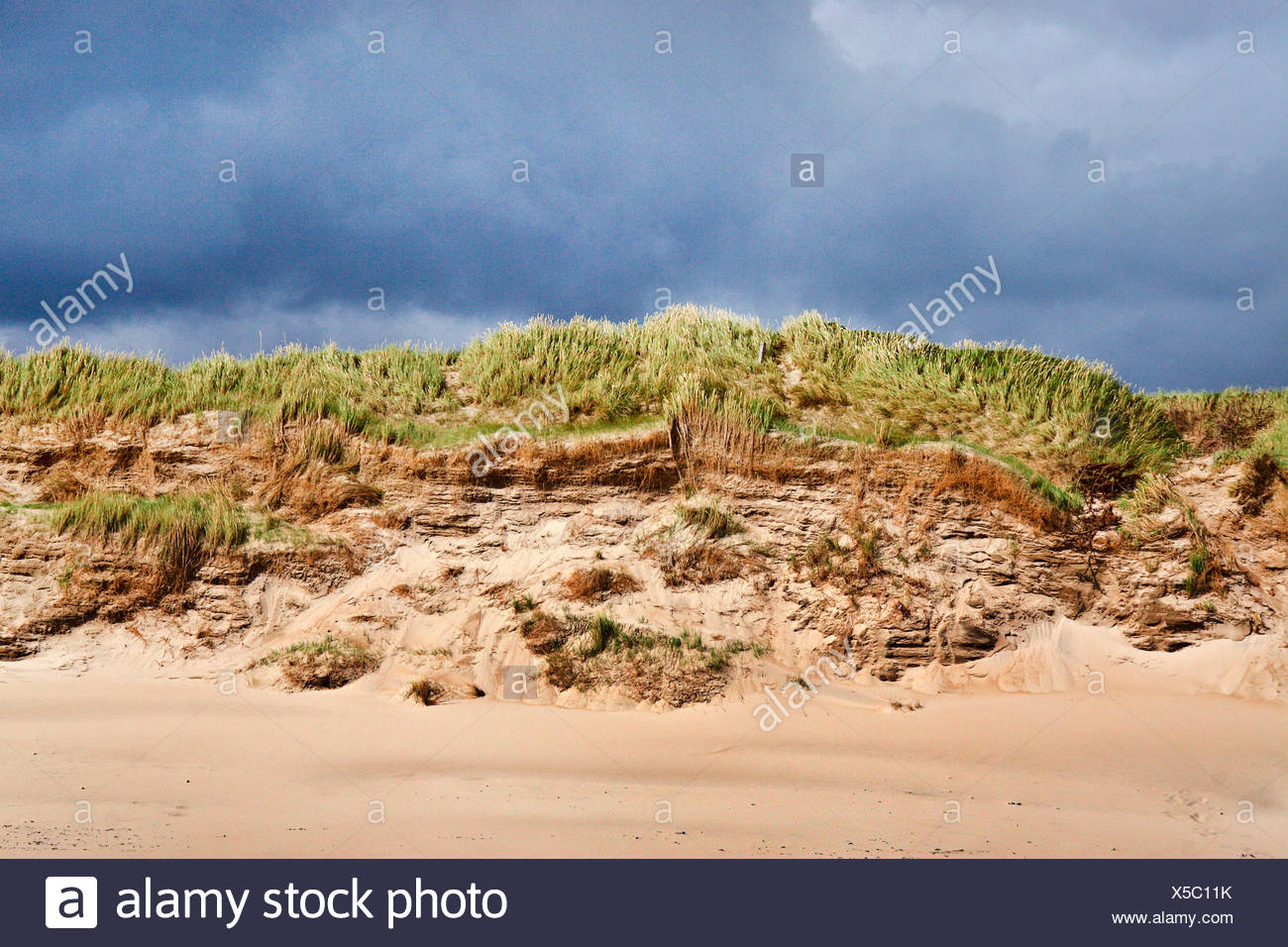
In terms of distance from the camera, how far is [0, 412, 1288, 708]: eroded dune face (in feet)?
30.7

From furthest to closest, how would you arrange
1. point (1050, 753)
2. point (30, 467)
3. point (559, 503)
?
point (30, 467) → point (559, 503) → point (1050, 753)

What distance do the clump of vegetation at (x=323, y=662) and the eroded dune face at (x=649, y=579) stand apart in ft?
0.08

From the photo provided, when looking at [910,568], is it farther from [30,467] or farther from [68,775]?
[30,467]

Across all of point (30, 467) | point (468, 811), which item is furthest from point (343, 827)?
point (30, 467)

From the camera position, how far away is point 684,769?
24.7ft

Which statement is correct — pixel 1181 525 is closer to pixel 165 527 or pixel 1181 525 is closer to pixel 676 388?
pixel 676 388

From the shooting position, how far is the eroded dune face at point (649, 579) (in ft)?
30.7

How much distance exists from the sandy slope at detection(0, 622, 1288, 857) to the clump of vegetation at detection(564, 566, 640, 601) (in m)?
1.47

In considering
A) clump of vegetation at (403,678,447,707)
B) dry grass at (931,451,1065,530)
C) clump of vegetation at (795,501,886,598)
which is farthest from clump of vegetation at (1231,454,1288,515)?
clump of vegetation at (403,678,447,707)

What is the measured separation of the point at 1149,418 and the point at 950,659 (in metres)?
4.65

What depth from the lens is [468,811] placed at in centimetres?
636

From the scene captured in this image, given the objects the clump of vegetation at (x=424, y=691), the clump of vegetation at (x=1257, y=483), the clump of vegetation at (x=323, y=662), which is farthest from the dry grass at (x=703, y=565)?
the clump of vegetation at (x=1257, y=483)

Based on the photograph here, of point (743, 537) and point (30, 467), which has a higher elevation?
point (30, 467)

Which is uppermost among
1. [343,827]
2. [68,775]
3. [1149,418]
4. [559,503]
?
[1149,418]
